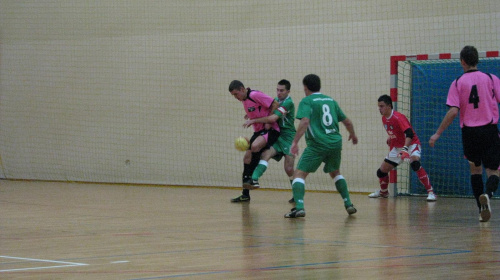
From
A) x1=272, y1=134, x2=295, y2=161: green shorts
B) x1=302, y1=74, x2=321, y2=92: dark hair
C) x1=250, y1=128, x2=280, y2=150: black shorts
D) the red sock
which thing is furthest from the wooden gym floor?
x1=302, y1=74, x2=321, y2=92: dark hair

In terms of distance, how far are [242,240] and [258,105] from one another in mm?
4852

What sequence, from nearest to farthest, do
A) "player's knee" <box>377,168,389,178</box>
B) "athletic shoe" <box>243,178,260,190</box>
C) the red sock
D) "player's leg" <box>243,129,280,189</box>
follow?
1. "athletic shoe" <box>243,178,260,190</box>
2. "player's leg" <box>243,129,280,189</box>
3. the red sock
4. "player's knee" <box>377,168,389,178</box>

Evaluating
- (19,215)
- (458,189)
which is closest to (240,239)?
(19,215)

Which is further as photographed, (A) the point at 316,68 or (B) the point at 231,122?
(B) the point at 231,122

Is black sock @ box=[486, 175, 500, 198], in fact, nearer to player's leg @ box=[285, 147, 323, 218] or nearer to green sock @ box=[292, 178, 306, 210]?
player's leg @ box=[285, 147, 323, 218]

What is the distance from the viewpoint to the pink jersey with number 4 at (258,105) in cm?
1144

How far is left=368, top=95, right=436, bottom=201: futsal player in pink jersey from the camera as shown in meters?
12.1

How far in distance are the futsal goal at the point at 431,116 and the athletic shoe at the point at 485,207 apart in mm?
4751

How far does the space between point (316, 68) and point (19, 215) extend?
22.8 feet

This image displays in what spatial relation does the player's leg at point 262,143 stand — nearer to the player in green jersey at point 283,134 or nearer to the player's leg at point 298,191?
the player in green jersey at point 283,134

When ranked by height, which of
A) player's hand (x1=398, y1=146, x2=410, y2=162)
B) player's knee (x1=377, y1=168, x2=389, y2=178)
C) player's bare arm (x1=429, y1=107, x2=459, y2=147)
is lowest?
player's knee (x1=377, y1=168, x2=389, y2=178)

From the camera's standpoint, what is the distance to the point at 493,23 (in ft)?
41.8

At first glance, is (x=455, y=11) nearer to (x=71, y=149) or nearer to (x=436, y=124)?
(x=436, y=124)

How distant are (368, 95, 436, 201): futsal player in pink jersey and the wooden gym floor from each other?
1.73ft
